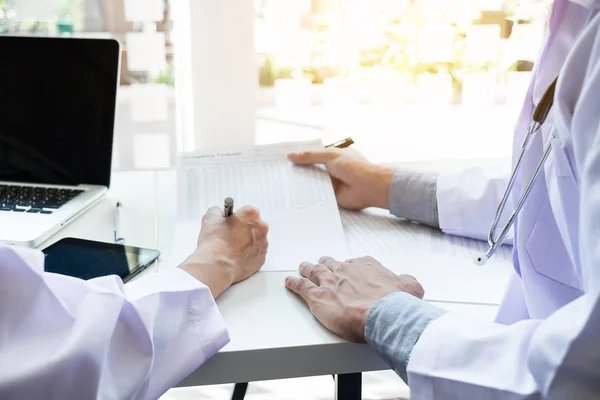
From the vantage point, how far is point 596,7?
632 millimetres

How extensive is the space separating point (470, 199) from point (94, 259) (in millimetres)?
558

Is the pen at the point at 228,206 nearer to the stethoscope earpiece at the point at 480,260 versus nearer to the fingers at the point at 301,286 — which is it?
the fingers at the point at 301,286

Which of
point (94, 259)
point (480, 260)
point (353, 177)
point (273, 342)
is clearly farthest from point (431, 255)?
point (94, 259)

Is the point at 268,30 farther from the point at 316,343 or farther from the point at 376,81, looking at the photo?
the point at 316,343

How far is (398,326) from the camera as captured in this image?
0.70 metres

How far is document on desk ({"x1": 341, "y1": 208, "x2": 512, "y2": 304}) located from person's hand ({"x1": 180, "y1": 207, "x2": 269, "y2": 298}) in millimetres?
143

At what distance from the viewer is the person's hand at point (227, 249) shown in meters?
0.83

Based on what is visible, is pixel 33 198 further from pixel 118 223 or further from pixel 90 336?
pixel 90 336

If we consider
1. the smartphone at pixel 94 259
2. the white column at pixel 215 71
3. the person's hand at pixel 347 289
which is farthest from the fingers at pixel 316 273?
the white column at pixel 215 71

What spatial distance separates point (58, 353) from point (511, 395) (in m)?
0.40


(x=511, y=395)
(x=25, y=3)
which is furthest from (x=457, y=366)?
(x=25, y=3)

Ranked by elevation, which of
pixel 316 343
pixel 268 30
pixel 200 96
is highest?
pixel 268 30

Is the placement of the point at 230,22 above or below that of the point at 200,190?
above

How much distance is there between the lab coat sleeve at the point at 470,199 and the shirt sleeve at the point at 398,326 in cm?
30
